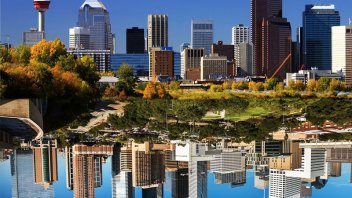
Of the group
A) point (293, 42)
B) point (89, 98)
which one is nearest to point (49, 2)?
point (89, 98)

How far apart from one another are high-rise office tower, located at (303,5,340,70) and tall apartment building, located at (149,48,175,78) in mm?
2167

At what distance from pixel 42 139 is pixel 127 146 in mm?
1053

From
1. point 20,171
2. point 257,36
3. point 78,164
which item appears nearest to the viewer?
point 20,171

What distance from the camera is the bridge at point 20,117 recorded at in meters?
5.80

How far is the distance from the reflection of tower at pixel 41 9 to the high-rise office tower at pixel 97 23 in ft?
1.52

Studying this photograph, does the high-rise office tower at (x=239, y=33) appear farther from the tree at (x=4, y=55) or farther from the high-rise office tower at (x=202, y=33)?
the tree at (x=4, y=55)

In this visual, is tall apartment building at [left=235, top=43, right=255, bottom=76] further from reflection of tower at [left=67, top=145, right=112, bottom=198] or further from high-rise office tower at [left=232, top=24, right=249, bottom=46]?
reflection of tower at [left=67, top=145, right=112, bottom=198]

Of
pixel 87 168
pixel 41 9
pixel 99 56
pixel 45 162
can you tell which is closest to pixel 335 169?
pixel 87 168

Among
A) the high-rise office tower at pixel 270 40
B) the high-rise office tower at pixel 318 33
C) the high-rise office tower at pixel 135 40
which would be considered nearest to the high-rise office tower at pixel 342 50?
the high-rise office tower at pixel 318 33

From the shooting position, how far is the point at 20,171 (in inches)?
256

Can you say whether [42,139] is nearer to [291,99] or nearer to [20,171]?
[20,171]

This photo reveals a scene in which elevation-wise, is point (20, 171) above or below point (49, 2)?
below

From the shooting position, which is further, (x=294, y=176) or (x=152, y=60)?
(x=152, y=60)

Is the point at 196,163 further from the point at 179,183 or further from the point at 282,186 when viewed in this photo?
the point at 282,186
